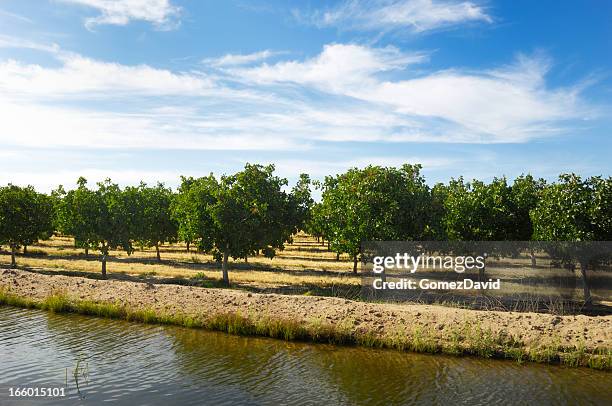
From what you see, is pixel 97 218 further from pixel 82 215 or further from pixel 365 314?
pixel 365 314

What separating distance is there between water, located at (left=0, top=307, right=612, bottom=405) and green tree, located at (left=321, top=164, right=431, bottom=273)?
49.3 feet

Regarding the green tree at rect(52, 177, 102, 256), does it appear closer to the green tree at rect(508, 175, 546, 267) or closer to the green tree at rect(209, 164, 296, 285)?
the green tree at rect(209, 164, 296, 285)

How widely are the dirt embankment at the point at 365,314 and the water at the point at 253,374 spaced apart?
1.80 meters

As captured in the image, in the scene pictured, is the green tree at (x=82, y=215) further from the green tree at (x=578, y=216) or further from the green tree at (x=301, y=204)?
the green tree at (x=578, y=216)

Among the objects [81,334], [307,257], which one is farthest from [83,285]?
[307,257]

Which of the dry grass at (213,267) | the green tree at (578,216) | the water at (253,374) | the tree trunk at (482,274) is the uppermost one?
the green tree at (578,216)

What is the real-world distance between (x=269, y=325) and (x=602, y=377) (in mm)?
15491

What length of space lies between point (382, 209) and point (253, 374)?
21.5 metres

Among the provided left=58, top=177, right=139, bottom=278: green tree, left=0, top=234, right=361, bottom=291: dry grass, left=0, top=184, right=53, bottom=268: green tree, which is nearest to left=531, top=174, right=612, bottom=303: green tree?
left=0, top=234, right=361, bottom=291: dry grass

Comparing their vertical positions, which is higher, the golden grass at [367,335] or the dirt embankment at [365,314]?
the dirt embankment at [365,314]

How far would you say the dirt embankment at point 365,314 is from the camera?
22.0m

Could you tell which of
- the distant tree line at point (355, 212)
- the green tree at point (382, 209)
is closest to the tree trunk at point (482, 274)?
the distant tree line at point (355, 212)

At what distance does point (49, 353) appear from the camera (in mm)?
20641

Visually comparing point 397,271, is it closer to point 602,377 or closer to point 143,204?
point 602,377
